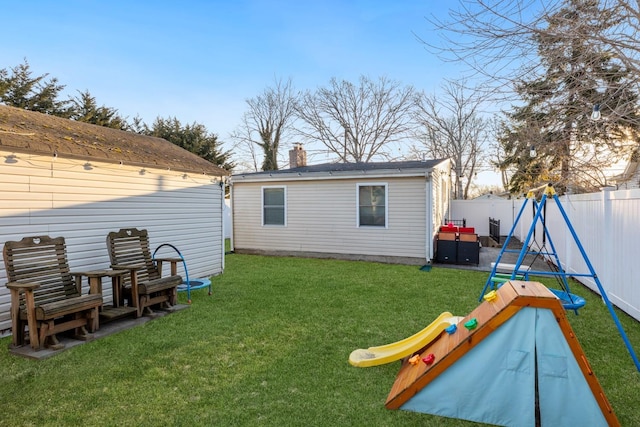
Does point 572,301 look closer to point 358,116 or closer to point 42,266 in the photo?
point 42,266

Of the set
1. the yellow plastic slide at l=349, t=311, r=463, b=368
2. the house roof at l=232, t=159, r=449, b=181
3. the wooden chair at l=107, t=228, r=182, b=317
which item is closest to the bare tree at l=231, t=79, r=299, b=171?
the house roof at l=232, t=159, r=449, b=181

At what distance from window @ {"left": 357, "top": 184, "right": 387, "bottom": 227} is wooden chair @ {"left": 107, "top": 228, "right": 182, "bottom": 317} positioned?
18.7 ft

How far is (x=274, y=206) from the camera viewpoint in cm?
1094

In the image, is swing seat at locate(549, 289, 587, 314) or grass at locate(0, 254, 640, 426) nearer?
grass at locate(0, 254, 640, 426)

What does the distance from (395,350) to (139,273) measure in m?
4.17

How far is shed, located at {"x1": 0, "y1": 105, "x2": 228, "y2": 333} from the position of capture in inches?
169

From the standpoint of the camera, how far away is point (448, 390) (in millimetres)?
2572

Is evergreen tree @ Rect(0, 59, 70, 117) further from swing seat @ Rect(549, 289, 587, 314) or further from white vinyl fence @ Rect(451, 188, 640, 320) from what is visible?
white vinyl fence @ Rect(451, 188, 640, 320)

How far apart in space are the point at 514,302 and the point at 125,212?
18.9ft

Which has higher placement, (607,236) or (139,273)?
(607,236)

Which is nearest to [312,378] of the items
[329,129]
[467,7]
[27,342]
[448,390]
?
[448,390]

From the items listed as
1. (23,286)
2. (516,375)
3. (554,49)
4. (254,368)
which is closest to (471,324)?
(516,375)

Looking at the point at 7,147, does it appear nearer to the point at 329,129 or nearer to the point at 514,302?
the point at 514,302

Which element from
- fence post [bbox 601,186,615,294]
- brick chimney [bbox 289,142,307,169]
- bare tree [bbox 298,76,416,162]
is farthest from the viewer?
bare tree [bbox 298,76,416,162]
